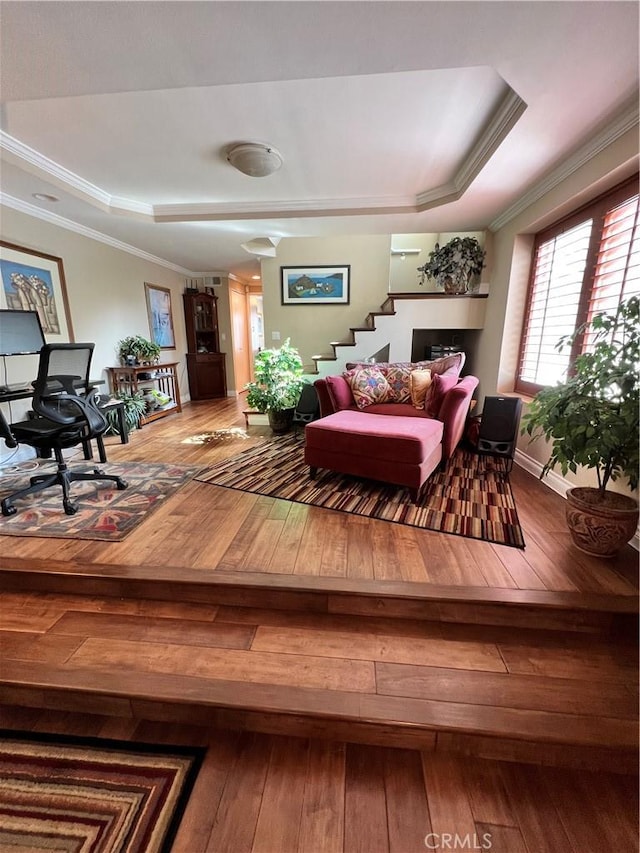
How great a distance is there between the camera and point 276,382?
3.96 meters

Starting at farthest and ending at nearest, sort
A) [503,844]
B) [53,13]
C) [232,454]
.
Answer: [232,454] < [53,13] < [503,844]

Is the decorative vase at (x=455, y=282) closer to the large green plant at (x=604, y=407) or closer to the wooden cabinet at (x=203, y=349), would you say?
the large green plant at (x=604, y=407)

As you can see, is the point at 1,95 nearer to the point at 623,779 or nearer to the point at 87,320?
the point at 87,320

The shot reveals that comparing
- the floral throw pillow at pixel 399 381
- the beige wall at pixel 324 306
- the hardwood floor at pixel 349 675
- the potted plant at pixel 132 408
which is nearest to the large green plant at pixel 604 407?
the hardwood floor at pixel 349 675

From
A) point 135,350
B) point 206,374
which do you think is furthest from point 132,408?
point 206,374

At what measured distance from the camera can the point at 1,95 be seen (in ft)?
5.50

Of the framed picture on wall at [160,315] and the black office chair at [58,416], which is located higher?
the framed picture on wall at [160,315]

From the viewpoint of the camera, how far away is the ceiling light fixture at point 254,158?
2385 millimetres

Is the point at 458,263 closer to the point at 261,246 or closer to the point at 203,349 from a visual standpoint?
the point at 261,246

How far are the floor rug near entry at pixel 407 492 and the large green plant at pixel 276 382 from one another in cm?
94

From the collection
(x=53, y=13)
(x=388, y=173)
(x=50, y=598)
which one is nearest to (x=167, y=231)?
(x=388, y=173)

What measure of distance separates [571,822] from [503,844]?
8.7 inches

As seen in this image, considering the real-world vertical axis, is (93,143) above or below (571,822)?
above

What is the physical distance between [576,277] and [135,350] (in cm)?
483
